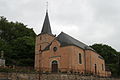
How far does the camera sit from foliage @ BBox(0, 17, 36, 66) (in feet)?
144

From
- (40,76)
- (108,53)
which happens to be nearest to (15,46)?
(40,76)

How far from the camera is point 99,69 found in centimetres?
4325

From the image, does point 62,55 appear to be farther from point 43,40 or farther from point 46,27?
point 46,27

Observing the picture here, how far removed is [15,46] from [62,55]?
630 inches

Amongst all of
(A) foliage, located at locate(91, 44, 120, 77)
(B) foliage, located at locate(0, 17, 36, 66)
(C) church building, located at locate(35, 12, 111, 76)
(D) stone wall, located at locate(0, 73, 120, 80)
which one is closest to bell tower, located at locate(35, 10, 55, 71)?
(C) church building, located at locate(35, 12, 111, 76)

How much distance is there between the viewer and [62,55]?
1384 inches

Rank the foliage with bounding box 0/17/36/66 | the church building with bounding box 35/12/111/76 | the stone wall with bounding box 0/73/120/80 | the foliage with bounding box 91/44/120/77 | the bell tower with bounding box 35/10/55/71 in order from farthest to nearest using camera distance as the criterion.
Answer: the foliage with bounding box 91/44/120/77 < the foliage with bounding box 0/17/36/66 < the bell tower with bounding box 35/10/55/71 < the church building with bounding box 35/12/111/76 < the stone wall with bounding box 0/73/120/80

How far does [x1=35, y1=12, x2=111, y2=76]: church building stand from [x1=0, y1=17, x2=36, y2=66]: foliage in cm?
496

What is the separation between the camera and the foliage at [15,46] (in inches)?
1734

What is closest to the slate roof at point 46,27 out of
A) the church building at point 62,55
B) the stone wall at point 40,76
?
the church building at point 62,55

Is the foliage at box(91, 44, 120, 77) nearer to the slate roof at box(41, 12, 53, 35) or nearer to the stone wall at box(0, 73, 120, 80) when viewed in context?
the slate roof at box(41, 12, 53, 35)

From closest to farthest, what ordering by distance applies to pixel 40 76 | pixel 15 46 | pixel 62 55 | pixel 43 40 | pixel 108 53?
pixel 40 76, pixel 62 55, pixel 43 40, pixel 15 46, pixel 108 53

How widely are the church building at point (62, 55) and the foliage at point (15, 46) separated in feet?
16.3

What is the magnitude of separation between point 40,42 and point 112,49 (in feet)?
103
